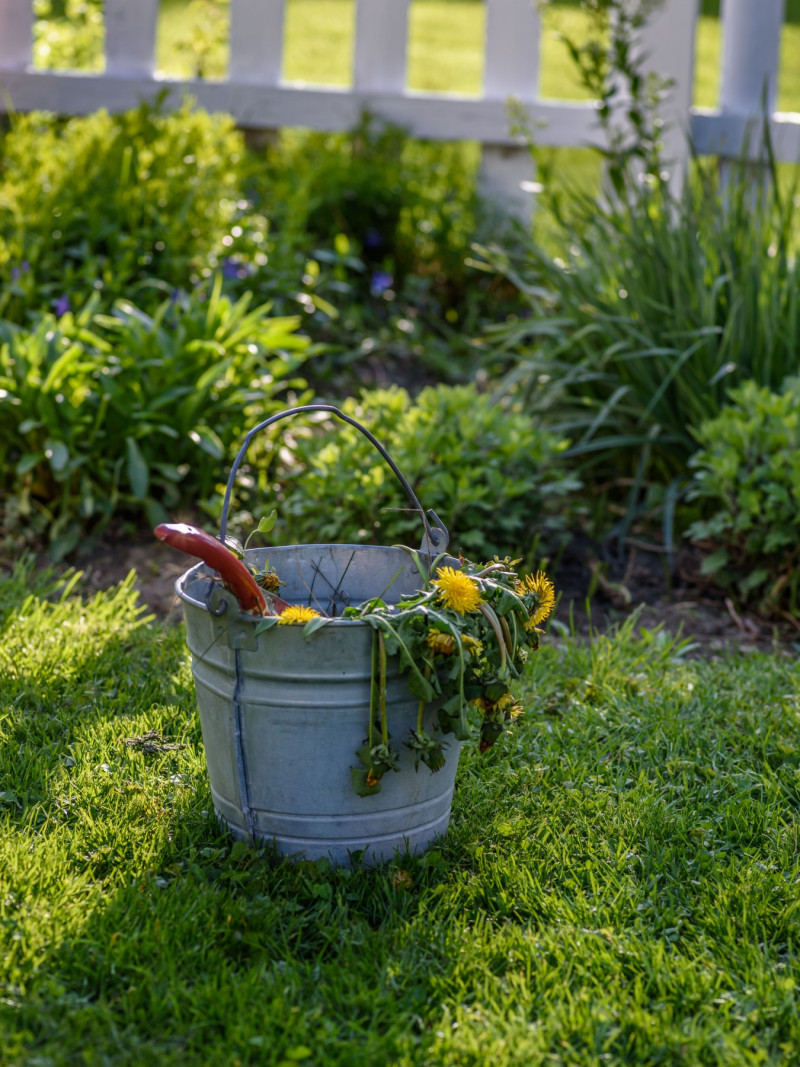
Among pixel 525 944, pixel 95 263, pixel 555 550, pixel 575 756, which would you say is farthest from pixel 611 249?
pixel 525 944

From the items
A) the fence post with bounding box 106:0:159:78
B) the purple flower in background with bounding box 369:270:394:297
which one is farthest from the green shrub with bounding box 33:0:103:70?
the purple flower in background with bounding box 369:270:394:297

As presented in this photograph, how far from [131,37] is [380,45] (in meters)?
1.14

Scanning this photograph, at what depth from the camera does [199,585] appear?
1.75 m

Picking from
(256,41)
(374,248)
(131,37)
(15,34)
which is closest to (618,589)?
(374,248)

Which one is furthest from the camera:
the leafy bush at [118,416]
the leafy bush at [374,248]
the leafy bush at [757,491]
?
the leafy bush at [374,248]

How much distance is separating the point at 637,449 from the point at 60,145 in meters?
2.55

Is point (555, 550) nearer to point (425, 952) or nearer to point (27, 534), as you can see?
point (27, 534)

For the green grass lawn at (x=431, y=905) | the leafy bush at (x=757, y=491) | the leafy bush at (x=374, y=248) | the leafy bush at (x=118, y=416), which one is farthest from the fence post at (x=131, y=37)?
the green grass lawn at (x=431, y=905)

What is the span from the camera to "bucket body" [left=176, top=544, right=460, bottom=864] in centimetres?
152

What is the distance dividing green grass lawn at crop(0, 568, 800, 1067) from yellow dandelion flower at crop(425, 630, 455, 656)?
1.32ft

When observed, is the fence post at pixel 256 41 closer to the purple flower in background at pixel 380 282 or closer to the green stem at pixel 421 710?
the purple flower in background at pixel 380 282

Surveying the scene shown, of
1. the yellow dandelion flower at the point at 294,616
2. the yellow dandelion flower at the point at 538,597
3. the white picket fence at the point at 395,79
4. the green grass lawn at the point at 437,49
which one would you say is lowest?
the yellow dandelion flower at the point at 538,597

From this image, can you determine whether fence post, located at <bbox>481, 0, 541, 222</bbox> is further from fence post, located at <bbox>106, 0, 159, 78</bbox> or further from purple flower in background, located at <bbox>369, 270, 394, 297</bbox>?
fence post, located at <bbox>106, 0, 159, 78</bbox>

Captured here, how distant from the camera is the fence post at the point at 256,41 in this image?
4664mm
